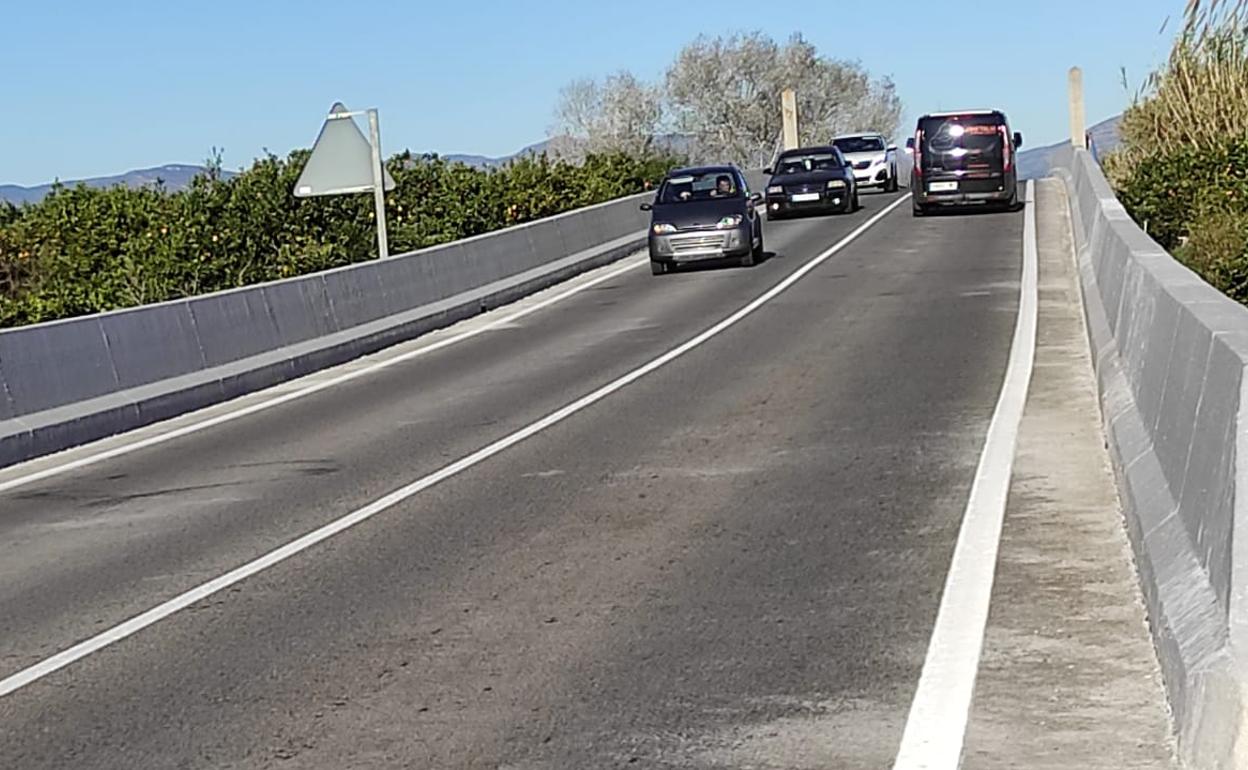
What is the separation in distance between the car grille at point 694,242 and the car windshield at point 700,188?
3.05ft

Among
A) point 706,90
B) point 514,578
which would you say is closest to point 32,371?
point 514,578

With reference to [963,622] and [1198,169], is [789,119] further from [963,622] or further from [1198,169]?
[963,622]

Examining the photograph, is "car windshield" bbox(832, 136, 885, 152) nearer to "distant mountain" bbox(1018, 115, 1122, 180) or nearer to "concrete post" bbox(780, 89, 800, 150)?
"distant mountain" bbox(1018, 115, 1122, 180)

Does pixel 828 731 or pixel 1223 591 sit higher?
pixel 1223 591

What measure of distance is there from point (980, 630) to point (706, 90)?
11438 cm

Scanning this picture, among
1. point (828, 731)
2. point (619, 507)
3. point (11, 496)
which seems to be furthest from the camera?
point (11, 496)

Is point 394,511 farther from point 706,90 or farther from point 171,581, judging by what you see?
point 706,90

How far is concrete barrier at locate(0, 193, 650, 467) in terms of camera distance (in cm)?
1556

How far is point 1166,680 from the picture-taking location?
648 cm

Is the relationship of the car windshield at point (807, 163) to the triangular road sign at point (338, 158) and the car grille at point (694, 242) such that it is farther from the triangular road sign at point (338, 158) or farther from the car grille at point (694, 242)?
the triangular road sign at point (338, 158)

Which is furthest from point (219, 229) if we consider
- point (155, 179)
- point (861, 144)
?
point (861, 144)

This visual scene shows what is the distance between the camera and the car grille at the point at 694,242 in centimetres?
3095

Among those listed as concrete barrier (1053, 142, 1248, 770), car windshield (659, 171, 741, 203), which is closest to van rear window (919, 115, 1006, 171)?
car windshield (659, 171, 741, 203)

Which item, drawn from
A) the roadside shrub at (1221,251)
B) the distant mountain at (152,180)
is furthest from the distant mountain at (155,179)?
the roadside shrub at (1221,251)
